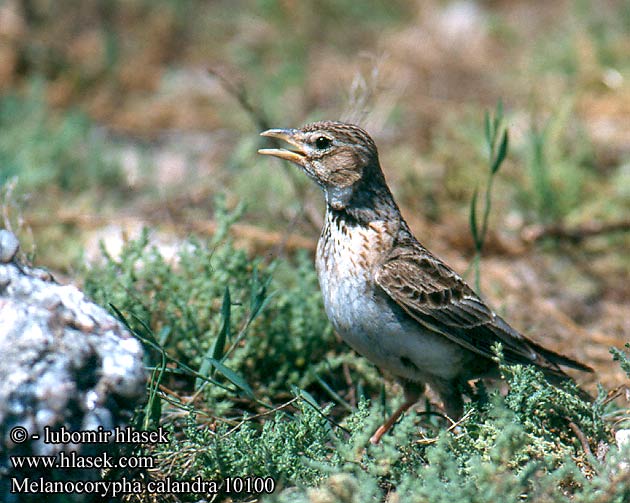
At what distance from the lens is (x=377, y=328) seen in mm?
3641

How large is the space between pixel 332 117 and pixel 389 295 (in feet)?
13.0

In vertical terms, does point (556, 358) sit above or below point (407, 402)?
above

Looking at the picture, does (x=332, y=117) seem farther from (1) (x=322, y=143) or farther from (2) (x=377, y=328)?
(2) (x=377, y=328)

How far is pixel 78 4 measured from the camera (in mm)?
9070

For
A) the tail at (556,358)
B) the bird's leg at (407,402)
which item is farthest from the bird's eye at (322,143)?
the tail at (556,358)

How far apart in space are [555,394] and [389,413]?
37.5 inches

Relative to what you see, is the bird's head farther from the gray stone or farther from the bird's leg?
the gray stone

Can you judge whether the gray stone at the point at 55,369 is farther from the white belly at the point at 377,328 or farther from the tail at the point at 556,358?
the tail at the point at 556,358

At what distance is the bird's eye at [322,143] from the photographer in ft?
13.4

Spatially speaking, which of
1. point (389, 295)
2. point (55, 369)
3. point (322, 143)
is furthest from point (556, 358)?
point (55, 369)

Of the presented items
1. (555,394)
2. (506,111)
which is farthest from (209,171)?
(555,394)

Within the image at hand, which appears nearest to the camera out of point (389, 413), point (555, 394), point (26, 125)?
point (555, 394)

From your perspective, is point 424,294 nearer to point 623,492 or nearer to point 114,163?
point 623,492

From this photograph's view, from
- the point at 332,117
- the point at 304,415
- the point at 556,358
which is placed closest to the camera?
the point at 304,415
